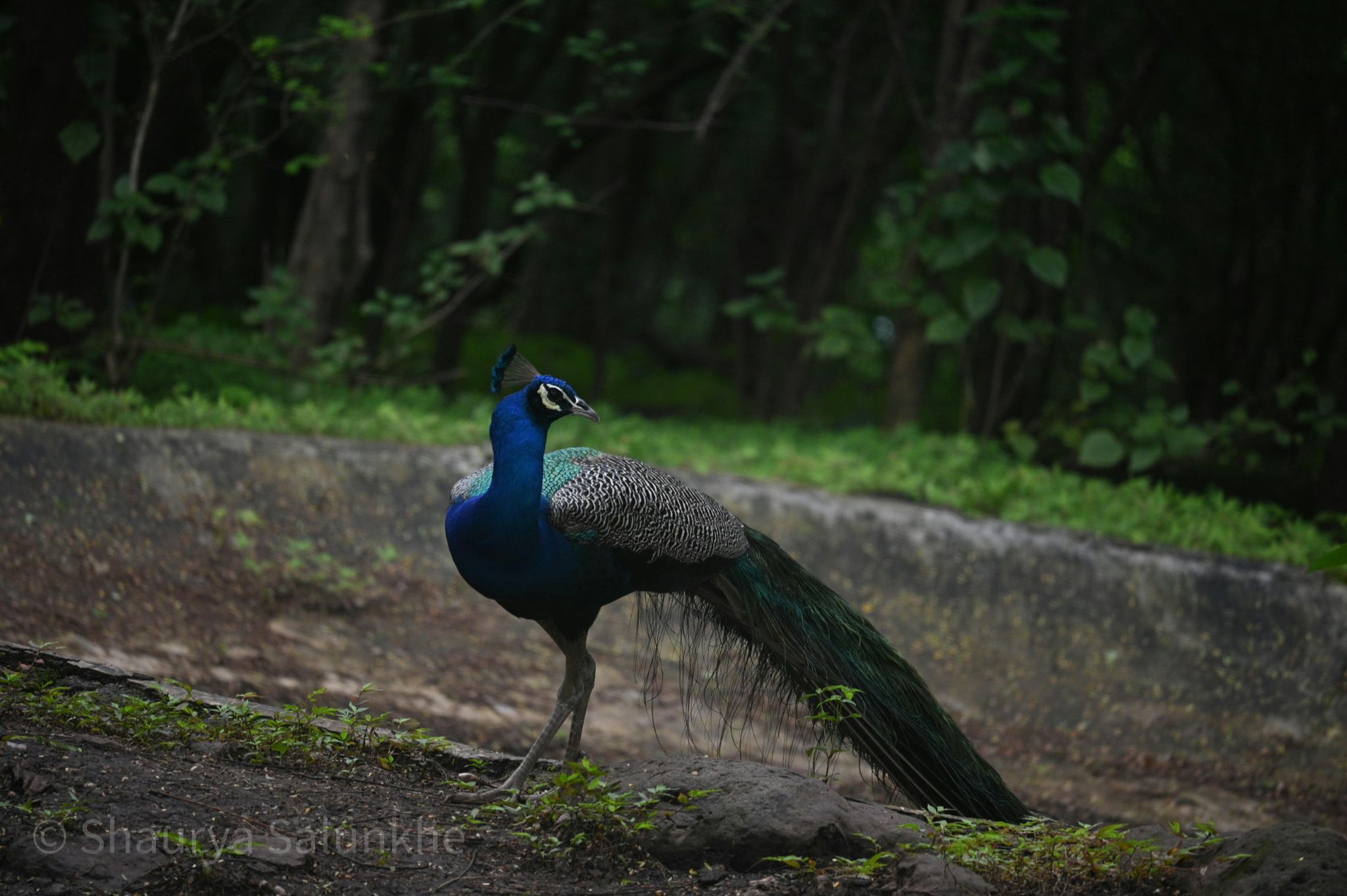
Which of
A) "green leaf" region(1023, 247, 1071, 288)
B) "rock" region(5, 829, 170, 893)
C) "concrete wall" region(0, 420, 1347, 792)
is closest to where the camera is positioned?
"rock" region(5, 829, 170, 893)

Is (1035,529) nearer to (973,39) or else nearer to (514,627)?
(514,627)

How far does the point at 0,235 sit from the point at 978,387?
21.8 ft

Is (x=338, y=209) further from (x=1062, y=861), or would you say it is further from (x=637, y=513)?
(x=1062, y=861)

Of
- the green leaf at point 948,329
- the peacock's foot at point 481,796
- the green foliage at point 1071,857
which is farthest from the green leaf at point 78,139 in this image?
the green foliage at point 1071,857

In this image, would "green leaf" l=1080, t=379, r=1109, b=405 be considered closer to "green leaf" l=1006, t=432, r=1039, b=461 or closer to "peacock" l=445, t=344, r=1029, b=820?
"green leaf" l=1006, t=432, r=1039, b=461

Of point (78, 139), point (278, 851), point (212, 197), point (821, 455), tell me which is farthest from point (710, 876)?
point (78, 139)

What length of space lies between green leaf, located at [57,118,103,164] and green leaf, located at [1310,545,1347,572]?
252 inches

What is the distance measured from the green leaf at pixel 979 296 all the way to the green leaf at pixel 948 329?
3.7 inches

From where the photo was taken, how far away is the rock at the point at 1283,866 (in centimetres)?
274

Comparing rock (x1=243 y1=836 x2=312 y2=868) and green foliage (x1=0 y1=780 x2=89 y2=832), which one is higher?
green foliage (x1=0 y1=780 x2=89 y2=832)

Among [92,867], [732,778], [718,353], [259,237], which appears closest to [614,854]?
[732,778]

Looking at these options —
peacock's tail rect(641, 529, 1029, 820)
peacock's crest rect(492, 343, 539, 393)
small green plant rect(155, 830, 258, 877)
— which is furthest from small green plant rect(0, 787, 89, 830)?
peacock's tail rect(641, 529, 1029, 820)

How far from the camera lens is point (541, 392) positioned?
3.89 meters

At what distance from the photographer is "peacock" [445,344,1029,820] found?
3789 millimetres
